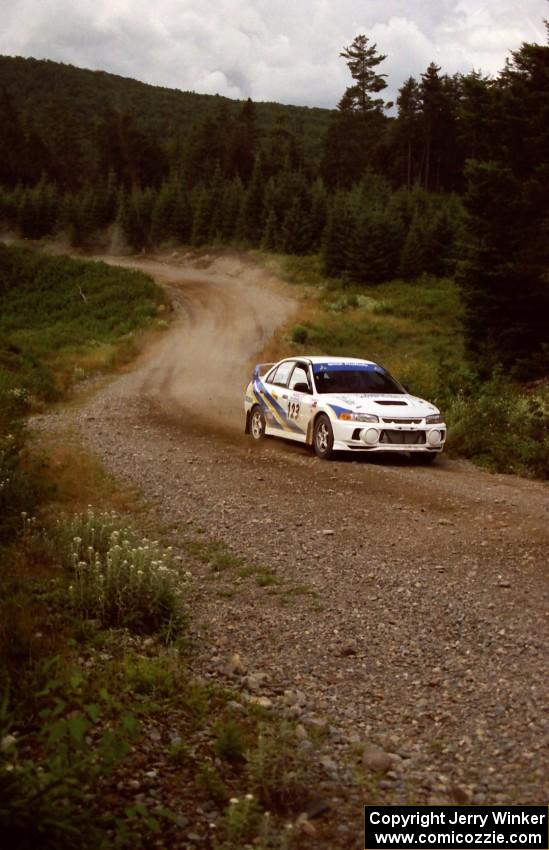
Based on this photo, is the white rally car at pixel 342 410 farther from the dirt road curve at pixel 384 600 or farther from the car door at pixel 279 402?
the dirt road curve at pixel 384 600

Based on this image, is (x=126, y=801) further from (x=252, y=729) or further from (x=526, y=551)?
(x=526, y=551)

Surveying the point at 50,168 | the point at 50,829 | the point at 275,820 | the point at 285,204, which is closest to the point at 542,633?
the point at 275,820

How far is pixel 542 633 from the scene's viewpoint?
650 cm

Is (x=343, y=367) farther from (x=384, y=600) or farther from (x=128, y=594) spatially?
(x=128, y=594)

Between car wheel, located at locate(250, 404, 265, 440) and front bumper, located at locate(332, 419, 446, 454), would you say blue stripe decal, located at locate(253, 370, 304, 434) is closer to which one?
car wheel, located at locate(250, 404, 265, 440)

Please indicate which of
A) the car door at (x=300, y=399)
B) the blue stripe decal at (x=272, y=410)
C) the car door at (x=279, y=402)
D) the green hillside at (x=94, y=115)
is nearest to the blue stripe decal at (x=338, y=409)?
the car door at (x=300, y=399)

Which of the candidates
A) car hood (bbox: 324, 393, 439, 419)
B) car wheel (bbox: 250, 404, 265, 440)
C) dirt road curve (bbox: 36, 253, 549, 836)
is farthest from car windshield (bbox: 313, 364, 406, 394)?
car wheel (bbox: 250, 404, 265, 440)

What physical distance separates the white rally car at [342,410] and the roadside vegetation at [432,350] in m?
1.35

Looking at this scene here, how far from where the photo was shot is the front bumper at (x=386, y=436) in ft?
43.7

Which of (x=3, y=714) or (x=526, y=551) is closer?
(x=3, y=714)

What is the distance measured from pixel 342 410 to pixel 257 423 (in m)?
3.10

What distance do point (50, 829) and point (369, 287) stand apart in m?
44.2

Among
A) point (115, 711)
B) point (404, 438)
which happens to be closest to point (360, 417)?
point (404, 438)

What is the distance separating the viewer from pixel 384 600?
7305 millimetres
